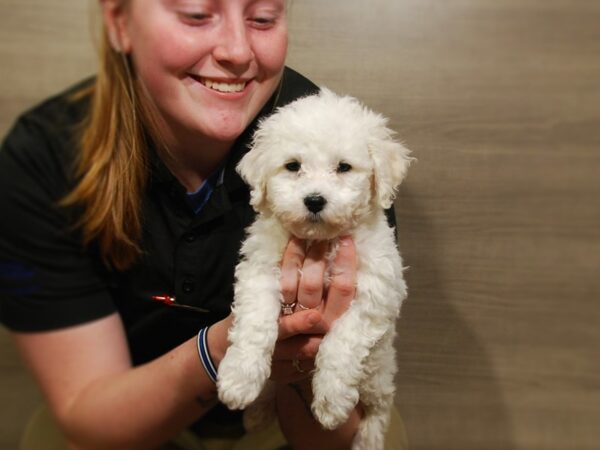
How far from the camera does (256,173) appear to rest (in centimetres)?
115

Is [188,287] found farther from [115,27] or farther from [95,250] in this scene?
[115,27]

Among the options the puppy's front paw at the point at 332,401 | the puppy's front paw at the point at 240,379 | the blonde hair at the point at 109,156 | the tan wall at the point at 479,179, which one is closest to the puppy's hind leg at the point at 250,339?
the puppy's front paw at the point at 240,379

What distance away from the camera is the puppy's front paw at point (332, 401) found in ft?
3.37

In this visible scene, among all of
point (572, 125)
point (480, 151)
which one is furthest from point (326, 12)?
point (572, 125)

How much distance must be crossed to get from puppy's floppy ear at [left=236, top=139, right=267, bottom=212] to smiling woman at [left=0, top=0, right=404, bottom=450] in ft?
0.18

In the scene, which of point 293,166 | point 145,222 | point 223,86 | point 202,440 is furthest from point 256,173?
point 202,440

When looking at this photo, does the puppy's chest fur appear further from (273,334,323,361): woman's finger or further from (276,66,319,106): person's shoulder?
(276,66,319,106): person's shoulder

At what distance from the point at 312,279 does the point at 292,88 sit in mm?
526

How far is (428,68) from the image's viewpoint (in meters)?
1.68

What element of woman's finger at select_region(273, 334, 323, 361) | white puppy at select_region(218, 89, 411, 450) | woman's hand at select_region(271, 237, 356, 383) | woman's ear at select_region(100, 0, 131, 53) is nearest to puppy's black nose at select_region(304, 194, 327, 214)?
white puppy at select_region(218, 89, 411, 450)

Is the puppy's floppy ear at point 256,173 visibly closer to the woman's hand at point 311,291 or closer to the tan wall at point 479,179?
the woman's hand at point 311,291

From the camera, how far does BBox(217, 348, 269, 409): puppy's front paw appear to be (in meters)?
0.99

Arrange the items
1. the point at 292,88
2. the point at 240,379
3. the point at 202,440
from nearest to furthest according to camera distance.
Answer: the point at 240,379 < the point at 292,88 < the point at 202,440

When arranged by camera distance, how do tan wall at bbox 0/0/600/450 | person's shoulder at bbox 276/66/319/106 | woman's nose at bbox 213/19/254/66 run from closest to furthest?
woman's nose at bbox 213/19/254/66 → person's shoulder at bbox 276/66/319/106 → tan wall at bbox 0/0/600/450
